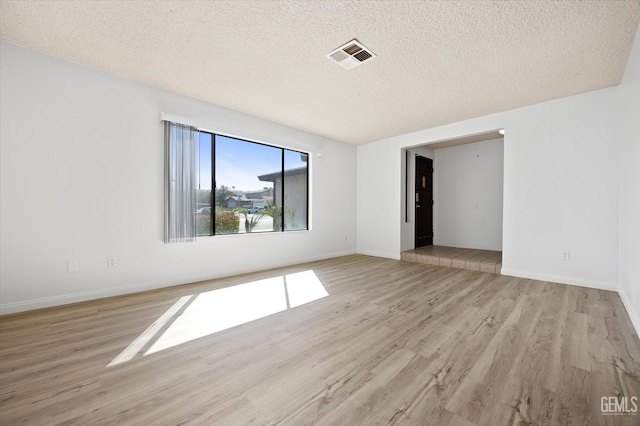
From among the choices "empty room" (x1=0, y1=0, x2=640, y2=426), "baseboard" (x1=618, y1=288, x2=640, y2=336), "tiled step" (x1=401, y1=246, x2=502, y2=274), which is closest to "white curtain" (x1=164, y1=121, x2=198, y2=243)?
"empty room" (x1=0, y1=0, x2=640, y2=426)

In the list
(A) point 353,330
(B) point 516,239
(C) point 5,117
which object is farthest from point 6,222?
(B) point 516,239

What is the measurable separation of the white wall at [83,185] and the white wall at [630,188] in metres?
4.75

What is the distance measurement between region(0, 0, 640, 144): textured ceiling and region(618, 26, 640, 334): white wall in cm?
27

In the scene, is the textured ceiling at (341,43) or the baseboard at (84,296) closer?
the textured ceiling at (341,43)

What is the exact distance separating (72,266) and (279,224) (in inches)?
118

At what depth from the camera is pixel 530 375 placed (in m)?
1.70

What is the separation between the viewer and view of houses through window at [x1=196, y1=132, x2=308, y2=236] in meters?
4.12

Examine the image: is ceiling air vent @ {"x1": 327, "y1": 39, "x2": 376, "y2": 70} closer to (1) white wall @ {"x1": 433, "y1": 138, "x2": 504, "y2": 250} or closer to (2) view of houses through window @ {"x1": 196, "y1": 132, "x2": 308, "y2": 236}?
(2) view of houses through window @ {"x1": 196, "y1": 132, "x2": 308, "y2": 236}

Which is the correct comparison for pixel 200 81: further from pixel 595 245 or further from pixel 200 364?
pixel 595 245

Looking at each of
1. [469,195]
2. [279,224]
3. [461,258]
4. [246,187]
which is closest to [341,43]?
[246,187]

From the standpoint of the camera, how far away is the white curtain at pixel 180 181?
3568 mm

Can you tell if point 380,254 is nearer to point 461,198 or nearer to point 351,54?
point 461,198

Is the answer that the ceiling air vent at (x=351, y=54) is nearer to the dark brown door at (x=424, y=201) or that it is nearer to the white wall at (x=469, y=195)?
the dark brown door at (x=424, y=201)

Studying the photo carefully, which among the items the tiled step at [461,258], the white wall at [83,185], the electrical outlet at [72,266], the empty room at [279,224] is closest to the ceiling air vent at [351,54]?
the empty room at [279,224]
